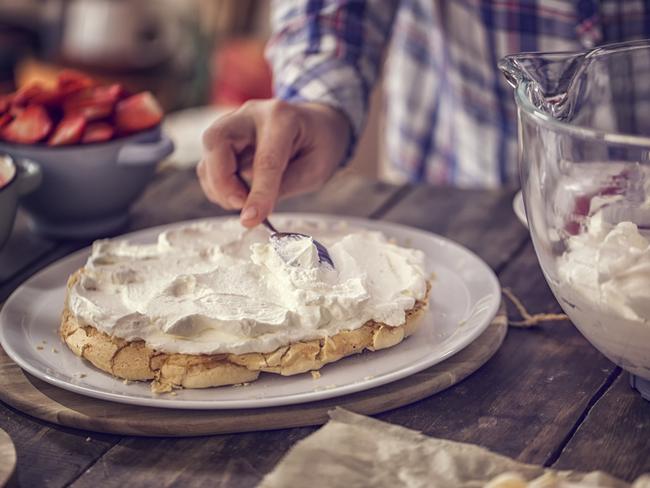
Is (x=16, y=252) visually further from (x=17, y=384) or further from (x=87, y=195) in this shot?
(x=17, y=384)

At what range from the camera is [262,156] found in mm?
1290

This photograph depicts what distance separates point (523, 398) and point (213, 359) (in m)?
0.33

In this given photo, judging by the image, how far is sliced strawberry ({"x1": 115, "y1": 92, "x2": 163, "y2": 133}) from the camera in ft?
4.82

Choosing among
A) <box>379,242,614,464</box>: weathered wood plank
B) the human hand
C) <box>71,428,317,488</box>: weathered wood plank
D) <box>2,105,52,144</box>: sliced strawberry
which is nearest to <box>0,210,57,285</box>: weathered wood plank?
<box>2,105,52,144</box>: sliced strawberry

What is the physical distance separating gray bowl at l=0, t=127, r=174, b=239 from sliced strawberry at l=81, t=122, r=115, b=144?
0.01 meters

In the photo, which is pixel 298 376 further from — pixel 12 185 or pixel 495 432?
pixel 12 185

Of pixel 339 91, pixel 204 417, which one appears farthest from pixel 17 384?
pixel 339 91

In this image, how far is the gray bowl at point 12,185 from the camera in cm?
127

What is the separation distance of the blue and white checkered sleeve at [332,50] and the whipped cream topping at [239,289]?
44cm

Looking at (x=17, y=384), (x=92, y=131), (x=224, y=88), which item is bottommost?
(x=224, y=88)

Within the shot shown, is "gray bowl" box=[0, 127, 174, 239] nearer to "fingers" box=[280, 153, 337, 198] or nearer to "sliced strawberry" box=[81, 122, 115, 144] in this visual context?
"sliced strawberry" box=[81, 122, 115, 144]

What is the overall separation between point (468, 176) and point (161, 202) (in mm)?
826

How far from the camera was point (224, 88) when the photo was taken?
3996mm

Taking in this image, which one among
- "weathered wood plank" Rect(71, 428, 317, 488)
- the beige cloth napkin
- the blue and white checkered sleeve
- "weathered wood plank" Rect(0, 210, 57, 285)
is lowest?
"weathered wood plank" Rect(0, 210, 57, 285)
